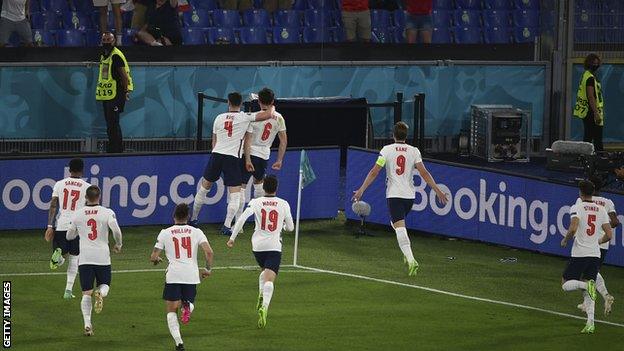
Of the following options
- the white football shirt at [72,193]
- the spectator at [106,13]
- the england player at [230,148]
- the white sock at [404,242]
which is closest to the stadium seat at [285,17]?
the spectator at [106,13]

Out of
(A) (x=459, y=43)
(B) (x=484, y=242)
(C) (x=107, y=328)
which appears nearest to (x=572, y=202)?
(B) (x=484, y=242)

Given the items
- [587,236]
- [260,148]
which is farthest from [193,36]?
[587,236]

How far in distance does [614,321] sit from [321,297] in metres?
3.78

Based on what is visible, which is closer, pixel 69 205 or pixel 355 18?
pixel 69 205

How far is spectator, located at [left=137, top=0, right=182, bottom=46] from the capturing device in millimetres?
31358

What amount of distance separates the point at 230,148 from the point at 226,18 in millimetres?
9359

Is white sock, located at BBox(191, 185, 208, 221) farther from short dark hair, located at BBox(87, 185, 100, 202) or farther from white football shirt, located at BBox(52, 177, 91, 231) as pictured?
short dark hair, located at BBox(87, 185, 100, 202)

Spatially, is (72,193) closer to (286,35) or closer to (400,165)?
(400,165)

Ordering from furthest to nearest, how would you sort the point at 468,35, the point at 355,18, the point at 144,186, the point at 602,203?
the point at 468,35
the point at 355,18
the point at 144,186
the point at 602,203

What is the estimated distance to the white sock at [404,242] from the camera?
2211cm

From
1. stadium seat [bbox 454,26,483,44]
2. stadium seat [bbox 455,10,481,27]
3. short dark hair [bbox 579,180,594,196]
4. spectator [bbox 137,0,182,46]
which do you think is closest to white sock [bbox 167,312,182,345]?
short dark hair [bbox 579,180,594,196]

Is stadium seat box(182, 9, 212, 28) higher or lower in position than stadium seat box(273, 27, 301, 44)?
higher

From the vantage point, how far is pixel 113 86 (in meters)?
28.7

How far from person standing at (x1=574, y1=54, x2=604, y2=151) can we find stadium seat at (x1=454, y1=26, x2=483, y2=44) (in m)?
5.62
